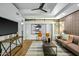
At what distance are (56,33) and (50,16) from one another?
127 centimetres

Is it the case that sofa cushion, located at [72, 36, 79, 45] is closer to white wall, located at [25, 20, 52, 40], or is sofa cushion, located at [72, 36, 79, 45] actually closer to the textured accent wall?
the textured accent wall

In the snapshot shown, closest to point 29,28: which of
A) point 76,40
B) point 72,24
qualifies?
point 72,24

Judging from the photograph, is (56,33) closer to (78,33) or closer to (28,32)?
(28,32)

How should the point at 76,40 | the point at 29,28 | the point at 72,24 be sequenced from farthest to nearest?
the point at 29,28 → the point at 72,24 → the point at 76,40

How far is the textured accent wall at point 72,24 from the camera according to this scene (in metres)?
4.67

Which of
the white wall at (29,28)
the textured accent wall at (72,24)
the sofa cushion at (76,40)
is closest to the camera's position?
the sofa cushion at (76,40)

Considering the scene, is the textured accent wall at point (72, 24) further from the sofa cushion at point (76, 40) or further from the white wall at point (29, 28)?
the white wall at point (29, 28)

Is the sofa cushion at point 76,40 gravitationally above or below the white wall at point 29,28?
below

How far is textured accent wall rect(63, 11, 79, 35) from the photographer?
4672 mm

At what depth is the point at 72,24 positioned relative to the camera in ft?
17.0

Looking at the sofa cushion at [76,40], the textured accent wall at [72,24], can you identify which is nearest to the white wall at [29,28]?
the textured accent wall at [72,24]

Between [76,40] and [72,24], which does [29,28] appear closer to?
[72,24]

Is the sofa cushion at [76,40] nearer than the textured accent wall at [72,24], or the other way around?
the sofa cushion at [76,40]

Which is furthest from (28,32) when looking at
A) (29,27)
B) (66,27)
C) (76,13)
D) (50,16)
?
(76,13)
